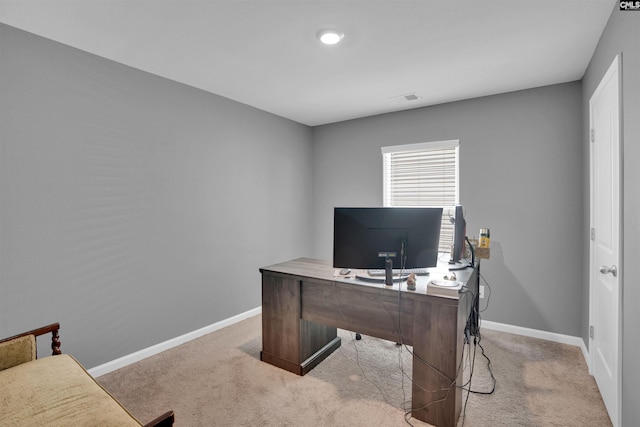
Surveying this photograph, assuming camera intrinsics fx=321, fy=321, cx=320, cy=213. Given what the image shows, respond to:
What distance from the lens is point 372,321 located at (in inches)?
85.3

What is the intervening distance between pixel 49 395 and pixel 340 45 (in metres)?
2.55

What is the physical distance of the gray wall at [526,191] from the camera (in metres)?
2.96

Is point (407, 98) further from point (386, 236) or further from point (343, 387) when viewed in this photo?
point (343, 387)

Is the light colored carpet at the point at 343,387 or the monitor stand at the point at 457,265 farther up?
the monitor stand at the point at 457,265

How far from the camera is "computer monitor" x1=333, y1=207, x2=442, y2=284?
2035 mm

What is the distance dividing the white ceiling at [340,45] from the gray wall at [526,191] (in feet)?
0.87

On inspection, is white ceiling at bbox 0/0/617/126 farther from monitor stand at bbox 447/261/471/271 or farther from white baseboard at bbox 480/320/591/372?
white baseboard at bbox 480/320/591/372

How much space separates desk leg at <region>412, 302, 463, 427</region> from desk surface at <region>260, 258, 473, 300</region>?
0.25 feet

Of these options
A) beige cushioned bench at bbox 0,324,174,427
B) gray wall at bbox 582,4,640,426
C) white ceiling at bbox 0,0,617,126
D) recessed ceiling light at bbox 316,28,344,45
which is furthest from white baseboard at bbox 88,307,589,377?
recessed ceiling light at bbox 316,28,344,45

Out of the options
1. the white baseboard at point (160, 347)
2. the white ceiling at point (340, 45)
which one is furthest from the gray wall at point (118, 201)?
the white ceiling at point (340, 45)

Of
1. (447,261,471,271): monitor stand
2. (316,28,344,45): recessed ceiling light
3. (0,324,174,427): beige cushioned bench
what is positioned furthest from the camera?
Answer: (447,261,471,271): monitor stand

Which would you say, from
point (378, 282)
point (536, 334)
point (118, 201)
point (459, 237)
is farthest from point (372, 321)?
point (118, 201)

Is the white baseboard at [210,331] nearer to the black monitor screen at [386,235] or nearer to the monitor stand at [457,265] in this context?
the monitor stand at [457,265]

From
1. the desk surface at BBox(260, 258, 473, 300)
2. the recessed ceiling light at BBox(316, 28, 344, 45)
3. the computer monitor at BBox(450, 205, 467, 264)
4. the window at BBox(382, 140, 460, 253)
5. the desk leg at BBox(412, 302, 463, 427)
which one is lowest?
the desk leg at BBox(412, 302, 463, 427)
